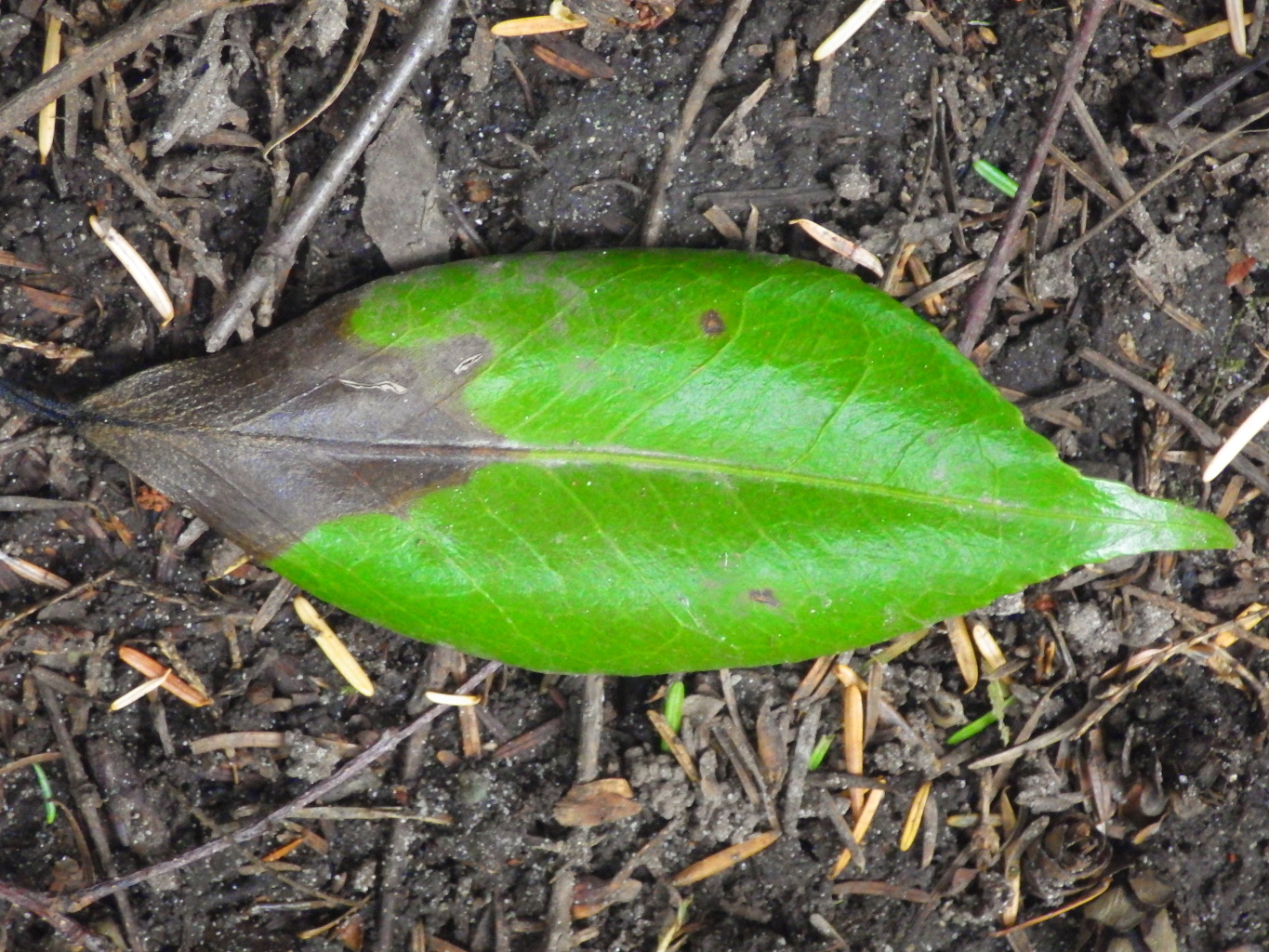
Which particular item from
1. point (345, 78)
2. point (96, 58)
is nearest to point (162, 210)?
point (96, 58)

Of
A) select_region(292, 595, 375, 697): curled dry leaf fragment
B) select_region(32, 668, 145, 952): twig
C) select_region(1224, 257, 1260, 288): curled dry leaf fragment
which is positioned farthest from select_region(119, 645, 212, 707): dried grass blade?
select_region(1224, 257, 1260, 288): curled dry leaf fragment

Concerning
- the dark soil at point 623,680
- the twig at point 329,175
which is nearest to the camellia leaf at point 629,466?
the twig at point 329,175

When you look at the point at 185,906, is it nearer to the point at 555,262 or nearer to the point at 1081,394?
the point at 555,262

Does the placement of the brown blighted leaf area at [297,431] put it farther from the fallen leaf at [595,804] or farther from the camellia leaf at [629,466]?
the fallen leaf at [595,804]

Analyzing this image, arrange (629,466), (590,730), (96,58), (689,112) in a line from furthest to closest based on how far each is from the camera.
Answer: (590,730)
(689,112)
(96,58)
(629,466)

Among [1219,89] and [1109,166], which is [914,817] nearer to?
[1109,166]

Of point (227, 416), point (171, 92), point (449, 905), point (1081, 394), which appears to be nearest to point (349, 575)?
point (227, 416)
